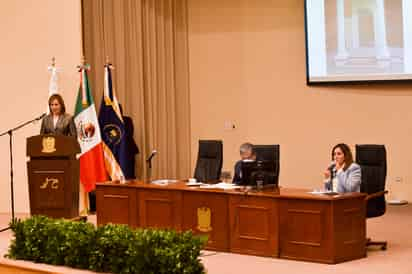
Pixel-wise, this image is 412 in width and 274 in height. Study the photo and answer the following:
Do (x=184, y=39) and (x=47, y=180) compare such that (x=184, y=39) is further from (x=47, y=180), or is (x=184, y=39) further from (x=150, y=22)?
(x=47, y=180)

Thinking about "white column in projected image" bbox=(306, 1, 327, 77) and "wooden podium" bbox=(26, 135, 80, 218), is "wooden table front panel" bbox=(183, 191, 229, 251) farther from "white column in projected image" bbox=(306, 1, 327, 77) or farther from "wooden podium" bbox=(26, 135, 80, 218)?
"white column in projected image" bbox=(306, 1, 327, 77)

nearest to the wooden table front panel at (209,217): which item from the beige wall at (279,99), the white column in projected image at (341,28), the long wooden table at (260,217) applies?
the long wooden table at (260,217)

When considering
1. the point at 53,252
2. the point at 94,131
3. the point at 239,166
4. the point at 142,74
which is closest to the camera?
the point at 53,252

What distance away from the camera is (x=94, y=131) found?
9.97 meters

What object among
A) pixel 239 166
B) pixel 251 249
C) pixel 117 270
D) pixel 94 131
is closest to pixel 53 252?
pixel 117 270

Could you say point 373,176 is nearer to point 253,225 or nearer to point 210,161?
point 253,225

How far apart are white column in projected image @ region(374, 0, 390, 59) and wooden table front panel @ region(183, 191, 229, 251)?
377 cm

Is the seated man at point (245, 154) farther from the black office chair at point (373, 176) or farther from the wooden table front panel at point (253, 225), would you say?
the black office chair at point (373, 176)

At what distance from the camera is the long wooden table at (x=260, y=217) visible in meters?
6.44

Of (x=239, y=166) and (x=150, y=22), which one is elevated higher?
(x=150, y=22)

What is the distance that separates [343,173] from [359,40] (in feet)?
11.5

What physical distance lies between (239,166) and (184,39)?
3.97 metres

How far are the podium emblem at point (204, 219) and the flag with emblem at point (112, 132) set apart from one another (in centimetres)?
306

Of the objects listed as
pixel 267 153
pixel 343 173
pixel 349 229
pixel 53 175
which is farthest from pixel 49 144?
pixel 349 229
